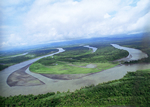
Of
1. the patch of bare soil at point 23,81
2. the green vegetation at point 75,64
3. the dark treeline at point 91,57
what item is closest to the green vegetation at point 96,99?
the patch of bare soil at point 23,81

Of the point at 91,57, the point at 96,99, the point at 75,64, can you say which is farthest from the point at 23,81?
the point at 91,57

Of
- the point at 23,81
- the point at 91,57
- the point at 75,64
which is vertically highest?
the point at 91,57

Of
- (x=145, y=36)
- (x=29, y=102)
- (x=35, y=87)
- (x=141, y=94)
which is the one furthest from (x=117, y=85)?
(x=35, y=87)

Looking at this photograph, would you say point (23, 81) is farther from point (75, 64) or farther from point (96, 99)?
point (96, 99)

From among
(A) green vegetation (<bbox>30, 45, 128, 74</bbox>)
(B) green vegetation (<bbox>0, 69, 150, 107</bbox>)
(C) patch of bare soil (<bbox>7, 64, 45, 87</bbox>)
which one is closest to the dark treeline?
(A) green vegetation (<bbox>30, 45, 128, 74</bbox>)

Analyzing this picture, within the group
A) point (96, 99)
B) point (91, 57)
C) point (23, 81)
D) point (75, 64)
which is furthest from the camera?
point (91, 57)


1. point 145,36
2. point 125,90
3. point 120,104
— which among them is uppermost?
point 145,36

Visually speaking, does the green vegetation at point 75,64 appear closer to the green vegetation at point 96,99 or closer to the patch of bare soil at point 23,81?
the patch of bare soil at point 23,81

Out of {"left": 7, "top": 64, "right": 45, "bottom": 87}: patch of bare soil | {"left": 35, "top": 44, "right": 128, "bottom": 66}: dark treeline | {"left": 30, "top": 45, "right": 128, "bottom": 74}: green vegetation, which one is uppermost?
{"left": 35, "top": 44, "right": 128, "bottom": 66}: dark treeline

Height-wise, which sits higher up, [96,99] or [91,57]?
[91,57]

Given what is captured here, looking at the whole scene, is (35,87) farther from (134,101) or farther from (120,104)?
(134,101)

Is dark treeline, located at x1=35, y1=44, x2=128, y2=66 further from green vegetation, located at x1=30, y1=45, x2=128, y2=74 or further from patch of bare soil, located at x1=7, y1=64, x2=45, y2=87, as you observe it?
patch of bare soil, located at x1=7, y1=64, x2=45, y2=87
